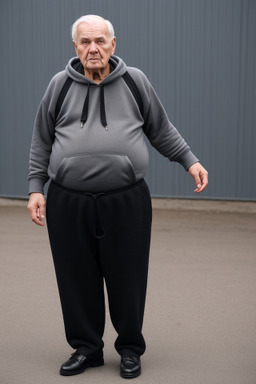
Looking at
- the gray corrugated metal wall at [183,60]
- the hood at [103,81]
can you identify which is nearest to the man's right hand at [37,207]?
the hood at [103,81]

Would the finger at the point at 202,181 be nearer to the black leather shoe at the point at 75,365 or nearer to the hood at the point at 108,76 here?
the hood at the point at 108,76

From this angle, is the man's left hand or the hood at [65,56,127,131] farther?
the man's left hand

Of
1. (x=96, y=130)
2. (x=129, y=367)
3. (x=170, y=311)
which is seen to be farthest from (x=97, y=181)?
(x=170, y=311)

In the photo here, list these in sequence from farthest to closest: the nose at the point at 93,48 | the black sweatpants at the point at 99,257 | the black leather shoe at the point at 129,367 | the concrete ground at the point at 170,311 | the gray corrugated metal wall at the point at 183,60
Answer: the gray corrugated metal wall at the point at 183,60, the concrete ground at the point at 170,311, the black leather shoe at the point at 129,367, the black sweatpants at the point at 99,257, the nose at the point at 93,48

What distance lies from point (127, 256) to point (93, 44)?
995 mm

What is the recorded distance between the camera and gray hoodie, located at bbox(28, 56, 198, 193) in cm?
304

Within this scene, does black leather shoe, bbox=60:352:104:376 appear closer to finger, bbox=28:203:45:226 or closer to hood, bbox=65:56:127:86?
finger, bbox=28:203:45:226

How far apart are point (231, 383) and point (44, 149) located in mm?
1419

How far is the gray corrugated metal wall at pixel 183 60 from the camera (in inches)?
308

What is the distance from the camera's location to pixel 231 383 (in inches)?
126

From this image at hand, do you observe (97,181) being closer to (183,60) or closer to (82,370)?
(82,370)

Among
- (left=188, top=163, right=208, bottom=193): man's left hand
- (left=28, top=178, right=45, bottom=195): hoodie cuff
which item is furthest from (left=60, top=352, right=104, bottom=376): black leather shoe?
(left=188, top=163, right=208, bottom=193): man's left hand

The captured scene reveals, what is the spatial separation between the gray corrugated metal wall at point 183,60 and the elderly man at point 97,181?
4772mm

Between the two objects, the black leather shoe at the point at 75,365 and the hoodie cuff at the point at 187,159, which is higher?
the hoodie cuff at the point at 187,159
